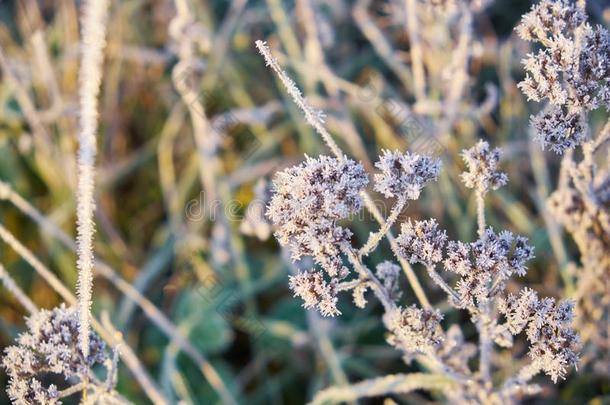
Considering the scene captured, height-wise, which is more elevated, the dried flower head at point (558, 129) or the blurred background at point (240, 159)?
the blurred background at point (240, 159)

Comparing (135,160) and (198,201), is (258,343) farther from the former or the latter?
(135,160)

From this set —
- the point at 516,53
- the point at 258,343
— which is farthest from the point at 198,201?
the point at 516,53

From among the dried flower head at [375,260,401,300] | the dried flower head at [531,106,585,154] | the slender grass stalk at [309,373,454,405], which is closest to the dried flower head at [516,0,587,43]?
the dried flower head at [531,106,585,154]

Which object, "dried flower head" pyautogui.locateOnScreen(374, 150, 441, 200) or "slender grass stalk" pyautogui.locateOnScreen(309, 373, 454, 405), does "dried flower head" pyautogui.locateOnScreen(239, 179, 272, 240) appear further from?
"dried flower head" pyautogui.locateOnScreen(374, 150, 441, 200)

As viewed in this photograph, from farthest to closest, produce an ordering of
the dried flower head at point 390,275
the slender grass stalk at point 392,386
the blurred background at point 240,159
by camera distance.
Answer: the blurred background at point 240,159
the slender grass stalk at point 392,386
the dried flower head at point 390,275

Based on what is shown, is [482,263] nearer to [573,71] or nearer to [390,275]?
[390,275]

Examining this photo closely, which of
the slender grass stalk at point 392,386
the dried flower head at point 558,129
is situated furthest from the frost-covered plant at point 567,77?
the slender grass stalk at point 392,386

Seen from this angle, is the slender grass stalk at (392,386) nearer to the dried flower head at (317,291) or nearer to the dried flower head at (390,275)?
the dried flower head at (390,275)
